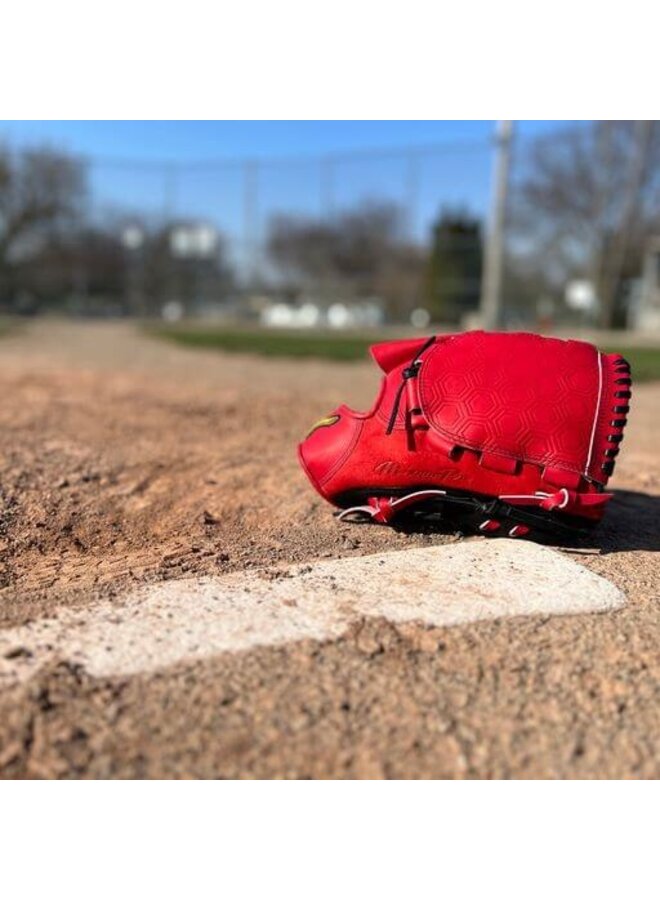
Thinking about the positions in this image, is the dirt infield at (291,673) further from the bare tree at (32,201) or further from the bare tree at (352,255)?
the bare tree at (32,201)

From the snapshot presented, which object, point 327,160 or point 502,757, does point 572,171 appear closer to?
point 327,160

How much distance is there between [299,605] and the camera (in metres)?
1.59

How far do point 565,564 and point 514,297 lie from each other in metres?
21.6

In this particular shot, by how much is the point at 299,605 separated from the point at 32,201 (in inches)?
1161

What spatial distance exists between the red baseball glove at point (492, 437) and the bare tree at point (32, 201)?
83.0 feet

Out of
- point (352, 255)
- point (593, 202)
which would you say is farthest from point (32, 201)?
point (593, 202)

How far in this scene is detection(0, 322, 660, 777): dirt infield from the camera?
119 centimetres

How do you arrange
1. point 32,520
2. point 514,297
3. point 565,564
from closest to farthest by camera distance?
point 565,564, point 32,520, point 514,297

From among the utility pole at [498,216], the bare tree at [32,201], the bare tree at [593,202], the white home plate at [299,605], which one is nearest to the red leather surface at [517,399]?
the white home plate at [299,605]

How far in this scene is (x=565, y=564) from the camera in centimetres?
187

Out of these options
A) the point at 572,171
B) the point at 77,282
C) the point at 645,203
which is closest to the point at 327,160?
the point at 572,171

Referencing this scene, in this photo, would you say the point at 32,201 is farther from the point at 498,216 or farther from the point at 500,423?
the point at 500,423

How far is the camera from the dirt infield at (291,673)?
1.19 metres

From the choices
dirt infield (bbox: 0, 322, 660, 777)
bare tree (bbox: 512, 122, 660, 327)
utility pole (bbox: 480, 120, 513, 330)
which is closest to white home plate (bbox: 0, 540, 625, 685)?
dirt infield (bbox: 0, 322, 660, 777)
